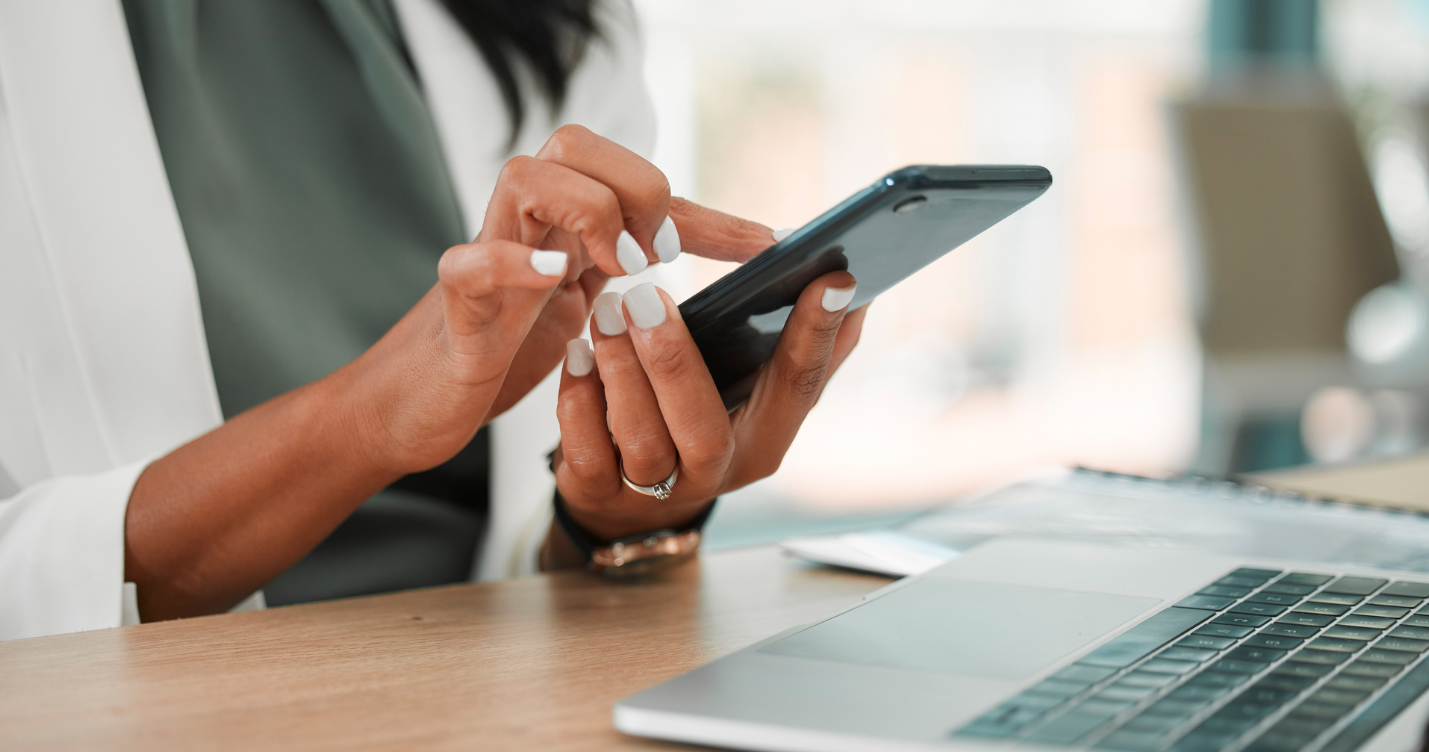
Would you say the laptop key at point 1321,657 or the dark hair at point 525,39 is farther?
the dark hair at point 525,39

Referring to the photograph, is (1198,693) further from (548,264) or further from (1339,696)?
(548,264)

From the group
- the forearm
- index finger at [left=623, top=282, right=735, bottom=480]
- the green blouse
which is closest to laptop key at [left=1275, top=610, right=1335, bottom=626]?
index finger at [left=623, top=282, right=735, bottom=480]

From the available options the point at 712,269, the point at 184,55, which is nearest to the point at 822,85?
the point at 712,269

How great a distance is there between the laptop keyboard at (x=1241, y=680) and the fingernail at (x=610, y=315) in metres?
0.23

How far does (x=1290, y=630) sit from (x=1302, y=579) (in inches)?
3.4

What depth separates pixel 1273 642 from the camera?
363mm

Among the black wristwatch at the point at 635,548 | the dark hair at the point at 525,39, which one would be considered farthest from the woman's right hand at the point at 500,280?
the dark hair at the point at 525,39

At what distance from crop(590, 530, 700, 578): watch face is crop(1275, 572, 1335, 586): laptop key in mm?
285

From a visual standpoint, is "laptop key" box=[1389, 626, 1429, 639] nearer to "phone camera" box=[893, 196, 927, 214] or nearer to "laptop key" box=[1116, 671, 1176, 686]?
"laptop key" box=[1116, 671, 1176, 686]

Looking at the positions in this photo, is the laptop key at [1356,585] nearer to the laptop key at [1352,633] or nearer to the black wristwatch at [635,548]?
the laptop key at [1352,633]

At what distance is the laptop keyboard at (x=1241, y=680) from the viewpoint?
0.92ft

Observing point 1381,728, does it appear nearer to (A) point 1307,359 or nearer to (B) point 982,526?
(B) point 982,526

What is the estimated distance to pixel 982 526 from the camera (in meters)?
0.61

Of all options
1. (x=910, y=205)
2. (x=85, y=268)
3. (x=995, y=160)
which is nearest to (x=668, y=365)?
(x=910, y=205)
